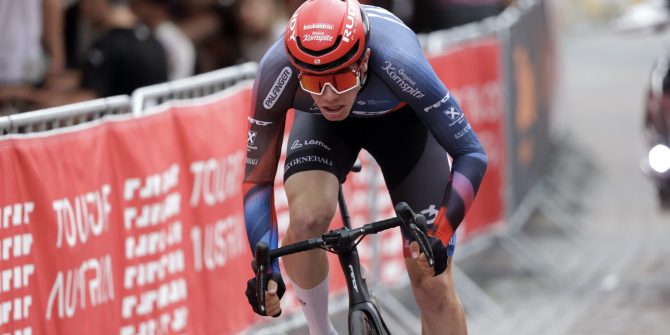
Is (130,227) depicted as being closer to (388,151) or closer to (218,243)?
(218,243)

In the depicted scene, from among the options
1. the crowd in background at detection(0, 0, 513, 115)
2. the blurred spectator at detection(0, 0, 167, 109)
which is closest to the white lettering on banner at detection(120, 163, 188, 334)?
the crowd in background at detection(0, 0, 513, 115)

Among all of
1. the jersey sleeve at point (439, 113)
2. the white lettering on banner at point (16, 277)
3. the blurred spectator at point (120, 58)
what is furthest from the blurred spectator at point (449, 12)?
the white lettering on banner at point (16, 277)

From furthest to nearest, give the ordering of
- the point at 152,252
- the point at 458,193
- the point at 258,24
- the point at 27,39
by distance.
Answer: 1. the point at 258,24
2. the point at 27,39
3. the point at 152,252
4. the point at 458,193

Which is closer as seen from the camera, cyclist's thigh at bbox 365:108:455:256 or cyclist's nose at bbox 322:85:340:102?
cyclist's nose at bbox 322:85:340:102

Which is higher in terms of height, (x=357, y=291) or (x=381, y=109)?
(x=381, y=109)

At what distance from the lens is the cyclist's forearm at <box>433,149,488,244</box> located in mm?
5832

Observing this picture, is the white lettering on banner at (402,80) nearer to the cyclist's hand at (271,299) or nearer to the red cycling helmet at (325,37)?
the red cycling helmet at (325,37)

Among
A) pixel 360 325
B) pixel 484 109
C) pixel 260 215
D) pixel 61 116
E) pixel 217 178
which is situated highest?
pixel 484 109

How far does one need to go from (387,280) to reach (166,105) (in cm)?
302

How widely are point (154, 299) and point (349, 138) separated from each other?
1.62 meters

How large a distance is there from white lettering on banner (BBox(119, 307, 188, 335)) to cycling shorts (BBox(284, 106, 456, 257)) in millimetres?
1469

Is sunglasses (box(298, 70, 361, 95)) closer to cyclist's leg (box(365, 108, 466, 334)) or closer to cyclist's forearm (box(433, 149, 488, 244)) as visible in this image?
cyclist's forearm (box(433, 149, 488, 244))

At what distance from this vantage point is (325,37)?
561 centimetres

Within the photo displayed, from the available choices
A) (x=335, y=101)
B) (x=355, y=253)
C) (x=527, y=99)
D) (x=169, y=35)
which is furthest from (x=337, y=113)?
(x=527, y=99)
